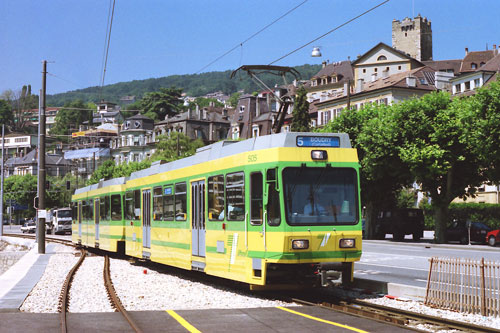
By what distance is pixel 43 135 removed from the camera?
3375cm

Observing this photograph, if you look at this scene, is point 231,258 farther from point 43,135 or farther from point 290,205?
point 43,135

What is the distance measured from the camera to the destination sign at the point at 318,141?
48.7ft

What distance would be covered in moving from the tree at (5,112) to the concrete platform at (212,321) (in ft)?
616

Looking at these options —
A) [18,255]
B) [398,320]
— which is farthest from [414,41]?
[398,320]

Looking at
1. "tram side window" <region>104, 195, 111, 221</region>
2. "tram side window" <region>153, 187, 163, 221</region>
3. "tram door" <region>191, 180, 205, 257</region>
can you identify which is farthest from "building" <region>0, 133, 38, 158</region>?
"tram door" <region>191, 180, 205, 257</region>

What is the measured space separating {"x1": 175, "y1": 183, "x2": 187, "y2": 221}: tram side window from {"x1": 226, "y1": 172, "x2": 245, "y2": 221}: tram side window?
3449 millimetres

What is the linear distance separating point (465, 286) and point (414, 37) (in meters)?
132

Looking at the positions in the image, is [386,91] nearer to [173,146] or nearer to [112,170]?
[173,146]

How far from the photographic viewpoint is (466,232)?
44906 millimetres

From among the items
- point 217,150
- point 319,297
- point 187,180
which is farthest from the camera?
point 187,180

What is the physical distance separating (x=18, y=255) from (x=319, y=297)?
30.2m

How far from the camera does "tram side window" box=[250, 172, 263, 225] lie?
14703 millimetres

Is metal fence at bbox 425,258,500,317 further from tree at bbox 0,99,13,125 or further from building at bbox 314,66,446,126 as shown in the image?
tree at bbox 0,99,13,125

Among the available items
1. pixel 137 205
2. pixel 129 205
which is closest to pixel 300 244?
pixel 137 205
